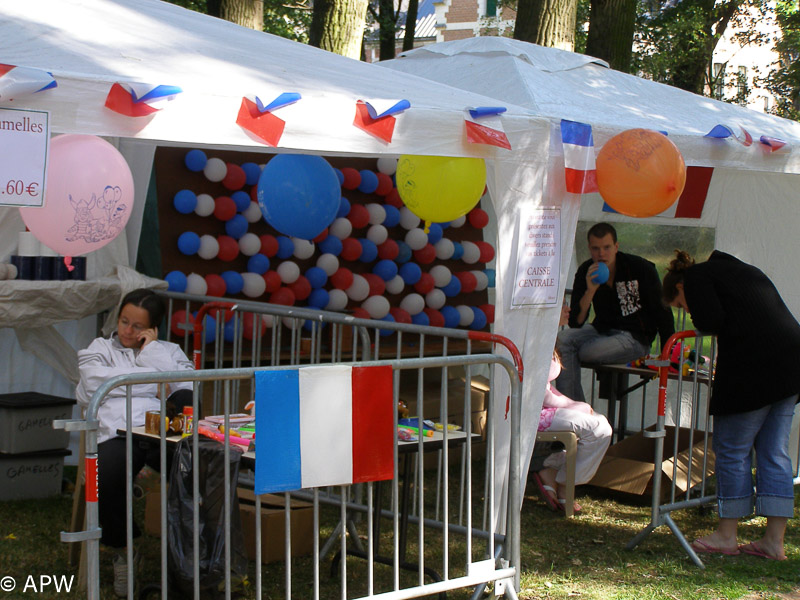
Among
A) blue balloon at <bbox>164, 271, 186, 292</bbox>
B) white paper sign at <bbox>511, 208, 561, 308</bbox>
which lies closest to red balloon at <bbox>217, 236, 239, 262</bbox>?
blue balloon at <bbox>164, 271, 186, 292</bbox>

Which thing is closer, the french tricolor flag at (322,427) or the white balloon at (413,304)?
the french tricolor flag at (322,427)

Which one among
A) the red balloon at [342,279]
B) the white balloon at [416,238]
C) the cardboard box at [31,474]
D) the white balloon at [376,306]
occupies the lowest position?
the cardboard box at [31,474]

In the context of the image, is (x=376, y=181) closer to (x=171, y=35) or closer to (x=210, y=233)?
(x=210, y=233)

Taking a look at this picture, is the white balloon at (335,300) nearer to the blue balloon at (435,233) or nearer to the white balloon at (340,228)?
the white balloon at (340,228)

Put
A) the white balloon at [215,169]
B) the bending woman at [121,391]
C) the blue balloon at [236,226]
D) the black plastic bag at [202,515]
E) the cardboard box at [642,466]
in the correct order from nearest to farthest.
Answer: the black plastic bag at [202,515] < the bending woman at [121,391] < the cardboard box at [642,466] < the white balloon at [215,169] < the blue balloon at [236,226]

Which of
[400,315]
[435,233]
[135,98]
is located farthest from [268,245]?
[135,98]

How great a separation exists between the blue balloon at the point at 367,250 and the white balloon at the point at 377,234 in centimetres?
4

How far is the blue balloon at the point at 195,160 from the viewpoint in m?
6.58

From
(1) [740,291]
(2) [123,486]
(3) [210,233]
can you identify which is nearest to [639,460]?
(1) [740,291]

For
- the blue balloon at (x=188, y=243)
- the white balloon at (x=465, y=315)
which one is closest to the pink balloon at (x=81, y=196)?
the blue balloon at (x=188, y=243)

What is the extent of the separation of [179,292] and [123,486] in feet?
7.93

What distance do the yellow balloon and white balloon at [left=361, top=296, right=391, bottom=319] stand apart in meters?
2.10

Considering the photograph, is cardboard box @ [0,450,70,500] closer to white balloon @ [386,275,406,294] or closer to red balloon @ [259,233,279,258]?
red balloon @ [259,233,279,258]

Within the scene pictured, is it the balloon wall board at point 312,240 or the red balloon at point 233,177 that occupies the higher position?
the red balloon at point 233,177
